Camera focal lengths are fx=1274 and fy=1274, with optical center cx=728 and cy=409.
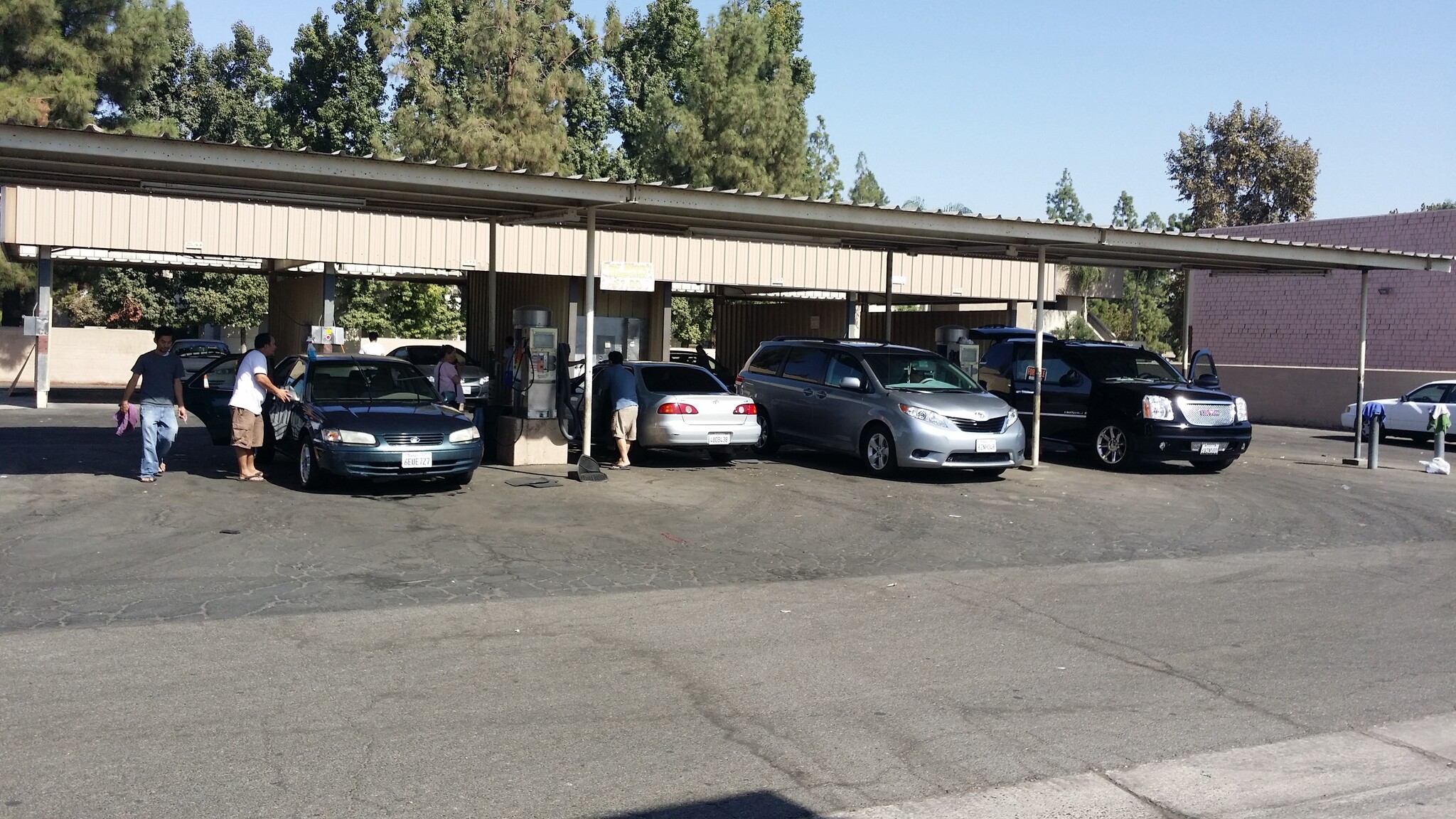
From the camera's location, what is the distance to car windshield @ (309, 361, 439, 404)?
45.0ft

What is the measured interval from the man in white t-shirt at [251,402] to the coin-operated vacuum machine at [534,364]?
320 centimetres

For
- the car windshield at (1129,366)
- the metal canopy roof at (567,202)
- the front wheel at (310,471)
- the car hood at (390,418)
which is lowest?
the front wheel at (310,471)

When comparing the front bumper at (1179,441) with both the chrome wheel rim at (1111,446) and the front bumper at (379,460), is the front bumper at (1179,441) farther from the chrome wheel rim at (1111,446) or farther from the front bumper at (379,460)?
the front bumper at (379,460)

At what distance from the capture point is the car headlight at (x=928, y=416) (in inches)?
599

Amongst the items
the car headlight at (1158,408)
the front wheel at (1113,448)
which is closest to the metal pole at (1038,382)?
the front wheel at (1113,448)

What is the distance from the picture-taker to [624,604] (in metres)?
A: 8.58

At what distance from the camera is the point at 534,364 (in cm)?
1581

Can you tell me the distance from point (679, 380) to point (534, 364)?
1927mm

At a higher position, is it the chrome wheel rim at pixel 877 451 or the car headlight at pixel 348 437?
the car headlight at pixel 348 437

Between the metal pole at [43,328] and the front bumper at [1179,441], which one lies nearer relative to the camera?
the front bumper at [1179,441]

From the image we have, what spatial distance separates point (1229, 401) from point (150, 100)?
44906 mm

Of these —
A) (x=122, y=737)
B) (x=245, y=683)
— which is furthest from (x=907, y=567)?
(x=122, y=737)

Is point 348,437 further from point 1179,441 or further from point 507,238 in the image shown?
point 507,238

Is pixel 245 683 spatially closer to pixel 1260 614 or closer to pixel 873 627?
pixel 873 627
